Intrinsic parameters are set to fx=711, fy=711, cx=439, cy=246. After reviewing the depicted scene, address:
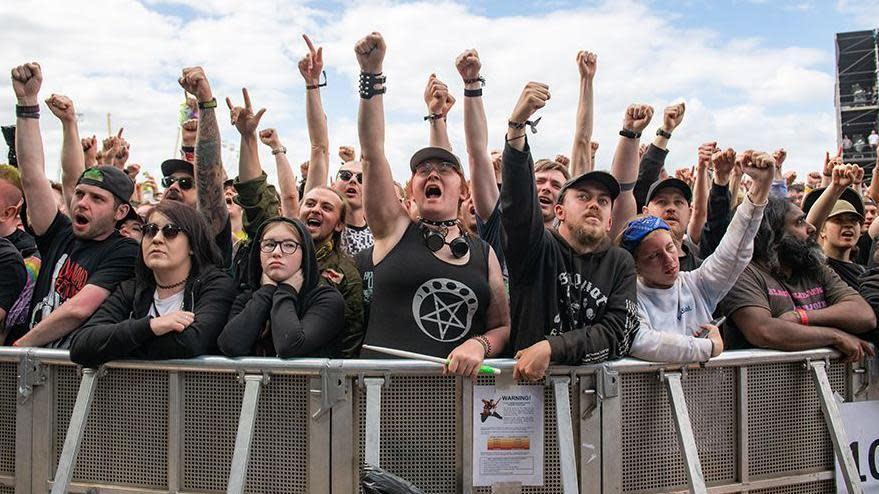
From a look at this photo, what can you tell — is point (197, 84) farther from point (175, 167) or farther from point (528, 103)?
point (528, 103)

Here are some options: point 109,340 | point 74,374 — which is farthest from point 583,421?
point 74,374

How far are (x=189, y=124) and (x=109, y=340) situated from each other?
125 inches

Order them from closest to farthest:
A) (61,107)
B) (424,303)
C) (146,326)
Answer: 1. (146,326)
2. (424,303)
3. (61,107)

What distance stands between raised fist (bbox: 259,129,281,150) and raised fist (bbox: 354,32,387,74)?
2.56 meters

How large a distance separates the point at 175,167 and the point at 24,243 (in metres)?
1.18

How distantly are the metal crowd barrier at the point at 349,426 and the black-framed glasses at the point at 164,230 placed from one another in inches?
28.4

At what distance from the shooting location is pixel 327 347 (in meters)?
3.63

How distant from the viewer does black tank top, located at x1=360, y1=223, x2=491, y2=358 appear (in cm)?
350

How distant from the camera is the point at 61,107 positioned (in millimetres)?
4945

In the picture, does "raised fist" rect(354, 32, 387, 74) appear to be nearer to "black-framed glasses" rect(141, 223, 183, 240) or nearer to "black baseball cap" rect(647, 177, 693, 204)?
"black-framed glasses" rect(141, 223, 183, 240)

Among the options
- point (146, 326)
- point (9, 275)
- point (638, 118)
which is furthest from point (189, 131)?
point (638, 118)

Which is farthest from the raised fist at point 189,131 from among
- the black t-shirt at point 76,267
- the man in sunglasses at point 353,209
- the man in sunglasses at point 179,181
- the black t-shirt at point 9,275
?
the black t-shirt at point 9,275

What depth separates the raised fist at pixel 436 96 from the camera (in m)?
5.04

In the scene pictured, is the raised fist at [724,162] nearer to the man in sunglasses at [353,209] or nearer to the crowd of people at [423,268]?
the crowd of people at [423,268]
